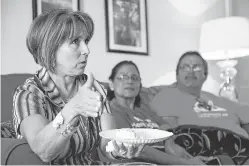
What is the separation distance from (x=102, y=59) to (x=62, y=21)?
701 millimetres

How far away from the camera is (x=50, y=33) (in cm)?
97

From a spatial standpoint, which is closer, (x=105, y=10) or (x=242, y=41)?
(x=105, y=10)

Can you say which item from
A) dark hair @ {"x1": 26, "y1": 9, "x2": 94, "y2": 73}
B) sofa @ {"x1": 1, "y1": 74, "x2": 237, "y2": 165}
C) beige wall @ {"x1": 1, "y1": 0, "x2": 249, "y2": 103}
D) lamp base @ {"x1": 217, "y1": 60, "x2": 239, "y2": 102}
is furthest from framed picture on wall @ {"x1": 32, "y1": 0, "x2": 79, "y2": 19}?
lamp base @ {"x1": 217, "y1": 60, "x2": 239, "y2": 102}

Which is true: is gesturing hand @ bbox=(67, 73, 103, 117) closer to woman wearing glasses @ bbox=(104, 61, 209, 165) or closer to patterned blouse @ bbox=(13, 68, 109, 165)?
patterned blouse @ bbox=(13, 68, 109, 165)

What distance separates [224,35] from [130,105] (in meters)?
0.96

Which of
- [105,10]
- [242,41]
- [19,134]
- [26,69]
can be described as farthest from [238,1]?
[19,134]

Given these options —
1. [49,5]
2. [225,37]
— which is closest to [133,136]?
[49,5]

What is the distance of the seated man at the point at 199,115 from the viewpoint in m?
1.67

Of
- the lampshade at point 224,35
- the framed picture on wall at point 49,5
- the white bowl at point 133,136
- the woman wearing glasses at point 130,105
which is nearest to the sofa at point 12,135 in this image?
the woman wearing glasses at point 130,105

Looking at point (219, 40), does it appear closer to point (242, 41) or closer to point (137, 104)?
point (242, 41)

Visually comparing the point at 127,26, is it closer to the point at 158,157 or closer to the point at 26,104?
the point at 158,157

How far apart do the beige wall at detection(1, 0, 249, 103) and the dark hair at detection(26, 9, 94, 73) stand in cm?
39

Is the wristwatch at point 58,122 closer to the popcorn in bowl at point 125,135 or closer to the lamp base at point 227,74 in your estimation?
the popcorn in bowl at point 125,135

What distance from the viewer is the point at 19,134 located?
2.98 feet
